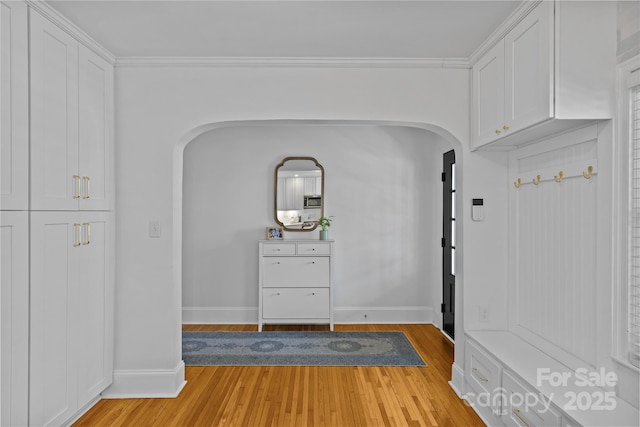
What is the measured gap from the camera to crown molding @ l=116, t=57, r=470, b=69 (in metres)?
2.89

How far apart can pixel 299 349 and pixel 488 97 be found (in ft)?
9.04

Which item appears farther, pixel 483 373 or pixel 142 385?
pixel 142 385

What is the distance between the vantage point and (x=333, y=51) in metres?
2.79

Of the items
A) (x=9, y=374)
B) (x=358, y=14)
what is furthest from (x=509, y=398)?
(x=9, y=374)

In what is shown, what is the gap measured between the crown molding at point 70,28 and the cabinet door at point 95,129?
42 mm

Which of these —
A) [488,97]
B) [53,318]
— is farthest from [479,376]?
[53,318]

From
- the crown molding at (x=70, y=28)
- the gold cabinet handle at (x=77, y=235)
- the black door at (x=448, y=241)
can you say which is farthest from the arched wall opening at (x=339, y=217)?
the gold cabinet handle at (x=77, y=235)

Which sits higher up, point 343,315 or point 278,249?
point 278,249

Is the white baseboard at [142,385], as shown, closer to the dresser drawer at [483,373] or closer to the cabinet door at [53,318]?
the cabinet door at [53,318]

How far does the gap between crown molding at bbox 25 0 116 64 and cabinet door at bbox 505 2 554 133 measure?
264 cm

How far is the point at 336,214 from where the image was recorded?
476 cm

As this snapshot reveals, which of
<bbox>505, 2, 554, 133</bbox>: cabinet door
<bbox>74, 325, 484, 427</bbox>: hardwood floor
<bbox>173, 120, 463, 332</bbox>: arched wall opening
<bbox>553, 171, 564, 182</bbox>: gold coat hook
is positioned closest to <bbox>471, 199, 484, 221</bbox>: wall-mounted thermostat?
<bbox>553, 171, 564, 182</bbox>: gold coat hook

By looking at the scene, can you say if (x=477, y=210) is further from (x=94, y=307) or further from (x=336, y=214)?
(x=94, y=307)

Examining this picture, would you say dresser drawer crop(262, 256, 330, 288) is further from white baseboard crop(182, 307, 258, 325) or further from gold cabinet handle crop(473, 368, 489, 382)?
gold cabinet handle crop(473, 368, 489, 382)
